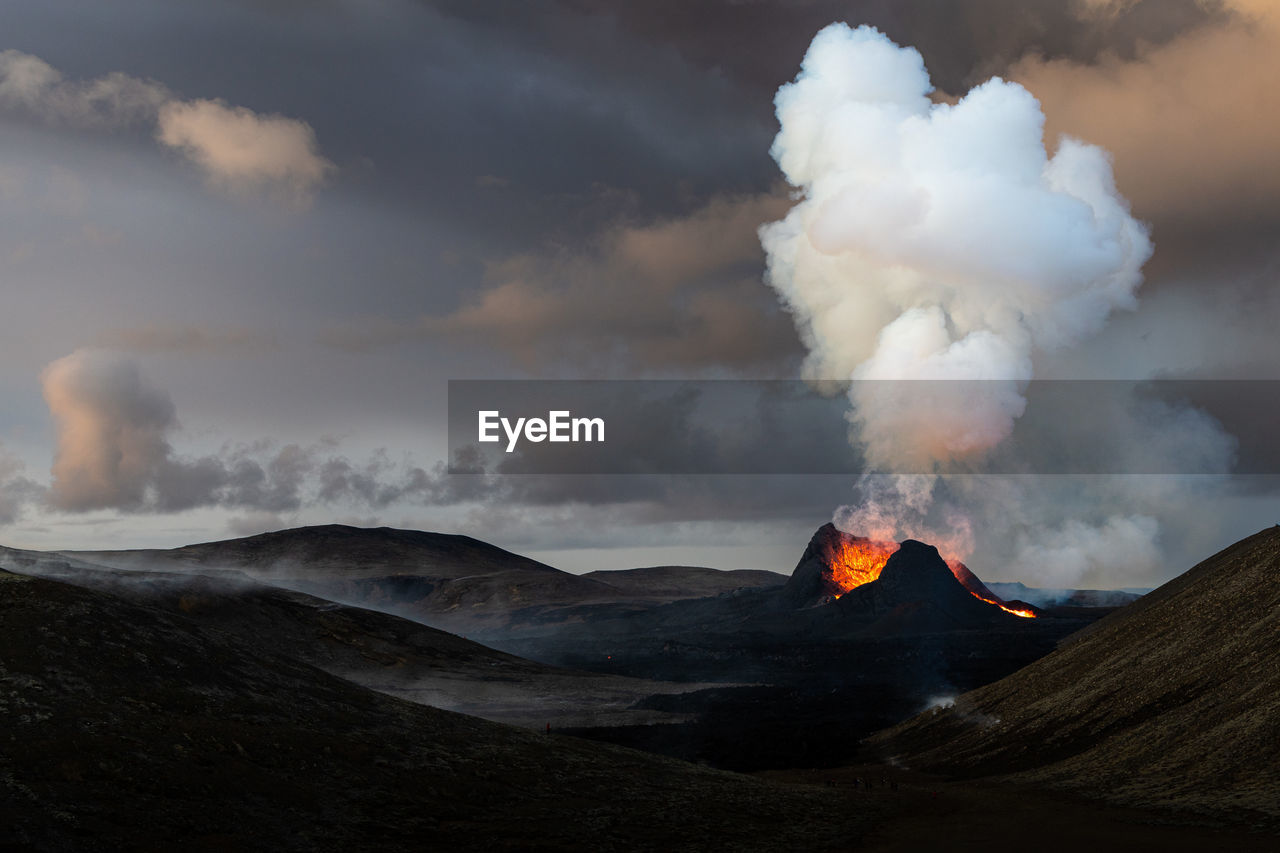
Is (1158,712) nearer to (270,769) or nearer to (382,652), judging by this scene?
(270,769)

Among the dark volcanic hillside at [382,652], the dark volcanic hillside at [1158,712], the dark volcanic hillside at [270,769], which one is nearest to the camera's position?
the dark volcanic hillside at [270,769]

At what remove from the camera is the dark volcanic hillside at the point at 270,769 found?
50.4 m

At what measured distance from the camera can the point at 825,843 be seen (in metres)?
60.3

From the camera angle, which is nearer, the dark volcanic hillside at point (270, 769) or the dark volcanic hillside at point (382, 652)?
the dark volcanic hillside at point (270, 769)

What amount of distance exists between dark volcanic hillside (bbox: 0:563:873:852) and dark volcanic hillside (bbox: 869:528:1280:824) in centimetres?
1887

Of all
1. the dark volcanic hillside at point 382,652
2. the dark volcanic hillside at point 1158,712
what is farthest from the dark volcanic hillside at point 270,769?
the dark volcanic hillside at point 382,652

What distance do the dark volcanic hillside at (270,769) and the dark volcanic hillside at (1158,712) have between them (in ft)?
61.9

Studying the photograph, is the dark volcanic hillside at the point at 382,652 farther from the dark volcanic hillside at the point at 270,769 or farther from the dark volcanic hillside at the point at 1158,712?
the dark volcanic hillside at the point at 270,769

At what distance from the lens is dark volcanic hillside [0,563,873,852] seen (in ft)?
165

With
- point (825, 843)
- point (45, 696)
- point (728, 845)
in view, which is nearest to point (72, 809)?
point (45, 696)

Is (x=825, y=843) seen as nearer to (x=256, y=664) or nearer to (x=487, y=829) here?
(x=487, y=829)

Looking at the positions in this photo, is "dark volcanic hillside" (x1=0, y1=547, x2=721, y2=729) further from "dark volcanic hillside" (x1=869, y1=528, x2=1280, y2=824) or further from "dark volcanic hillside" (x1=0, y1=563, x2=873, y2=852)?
"dark volcanic hillside" (x1=0, y1=563, x2=873, y2=852)

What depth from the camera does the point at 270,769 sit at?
195 feet

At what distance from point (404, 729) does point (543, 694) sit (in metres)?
84.1
